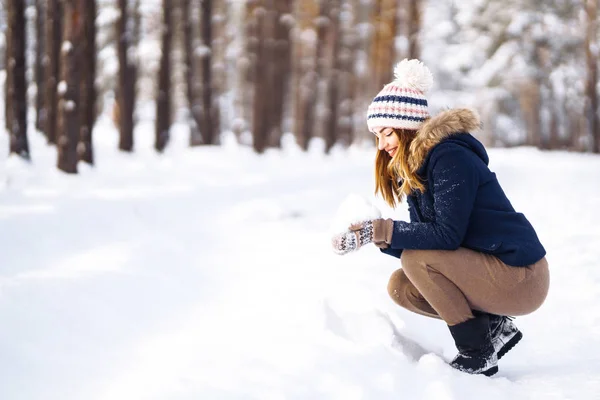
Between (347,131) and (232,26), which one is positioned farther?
(232,26)

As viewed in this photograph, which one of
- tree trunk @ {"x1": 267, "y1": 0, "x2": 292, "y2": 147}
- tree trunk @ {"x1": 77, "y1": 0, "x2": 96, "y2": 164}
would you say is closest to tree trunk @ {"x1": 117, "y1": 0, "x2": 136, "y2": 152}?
tree trunk @ {"x1": 77, "y1": 0, "x2": 96, "y2": 164}

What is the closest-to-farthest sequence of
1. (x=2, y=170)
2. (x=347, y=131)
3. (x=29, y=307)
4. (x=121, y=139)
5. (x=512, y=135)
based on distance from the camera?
1. (x=29, y=307)
2. (x=2, y=170)
3. (x=121, y=139)
4. (x=347, y=131)
5. (x=512, y=135)

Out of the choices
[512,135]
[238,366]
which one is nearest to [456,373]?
[238,366]

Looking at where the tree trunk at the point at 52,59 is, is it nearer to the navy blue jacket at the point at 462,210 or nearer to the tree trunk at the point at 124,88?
the tree trunk at the point at 124,88

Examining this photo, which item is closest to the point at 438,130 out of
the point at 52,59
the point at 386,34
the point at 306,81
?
the point at 52,59

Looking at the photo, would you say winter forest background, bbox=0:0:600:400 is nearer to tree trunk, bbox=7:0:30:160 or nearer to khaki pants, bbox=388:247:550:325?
tree trunk, bbox=7:0:30:160

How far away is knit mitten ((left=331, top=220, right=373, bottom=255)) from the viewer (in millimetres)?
3068

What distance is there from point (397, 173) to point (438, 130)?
0.37m

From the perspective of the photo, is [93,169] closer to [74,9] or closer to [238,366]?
[74,9]

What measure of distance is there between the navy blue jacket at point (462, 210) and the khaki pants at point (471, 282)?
0.18 ft

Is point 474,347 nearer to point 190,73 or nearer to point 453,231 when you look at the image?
point 453,231

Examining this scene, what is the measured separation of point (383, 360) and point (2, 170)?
8460mm

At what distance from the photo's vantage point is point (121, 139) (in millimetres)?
15891

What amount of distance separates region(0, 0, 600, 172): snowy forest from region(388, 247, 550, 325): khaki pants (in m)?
6.48
